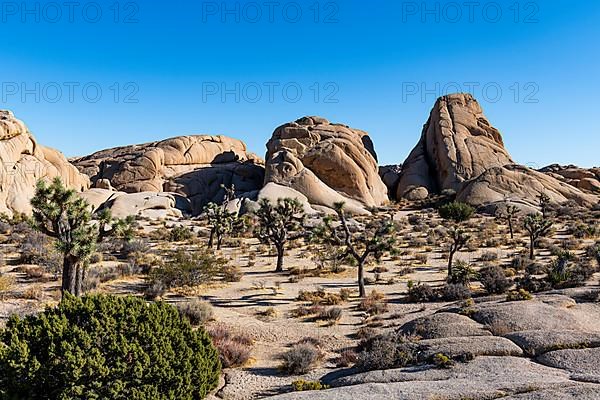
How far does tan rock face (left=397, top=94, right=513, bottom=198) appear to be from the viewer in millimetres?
57469

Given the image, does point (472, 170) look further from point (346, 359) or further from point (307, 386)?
point (307, 386)

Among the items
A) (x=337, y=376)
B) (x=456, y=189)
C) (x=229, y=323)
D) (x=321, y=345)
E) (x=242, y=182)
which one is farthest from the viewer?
(x=242, y=182)

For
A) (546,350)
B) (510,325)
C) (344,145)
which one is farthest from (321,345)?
(344,145)

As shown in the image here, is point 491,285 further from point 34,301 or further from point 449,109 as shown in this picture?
point 449,109

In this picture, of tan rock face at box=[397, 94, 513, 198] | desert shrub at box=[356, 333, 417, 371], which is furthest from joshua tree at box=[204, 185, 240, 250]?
tan rock face at box=[397, 94, 513, 198]

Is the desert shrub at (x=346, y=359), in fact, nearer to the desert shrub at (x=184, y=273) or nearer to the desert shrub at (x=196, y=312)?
the desert shrub at (x=196, y=312)

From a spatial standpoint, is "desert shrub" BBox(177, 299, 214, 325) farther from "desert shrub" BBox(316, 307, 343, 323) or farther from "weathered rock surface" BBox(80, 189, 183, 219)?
"weathered rock surface" BBox(80, 189, 183, 219)

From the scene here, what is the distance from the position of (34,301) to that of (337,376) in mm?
11328

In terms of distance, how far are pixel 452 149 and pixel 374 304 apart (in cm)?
4725

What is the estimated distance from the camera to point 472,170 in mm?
56781

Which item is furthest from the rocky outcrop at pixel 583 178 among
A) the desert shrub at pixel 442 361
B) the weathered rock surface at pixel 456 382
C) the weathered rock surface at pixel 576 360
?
the weathered rock surface at pixel 456 382

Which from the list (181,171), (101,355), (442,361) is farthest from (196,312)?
(181,171)

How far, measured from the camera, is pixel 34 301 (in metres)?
14.6

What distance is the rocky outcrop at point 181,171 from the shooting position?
56.8 meters
